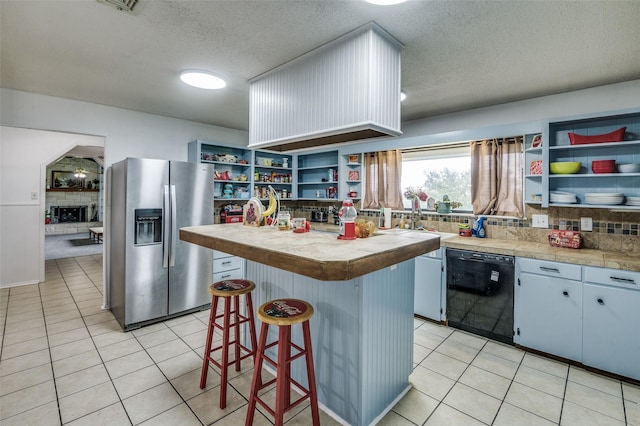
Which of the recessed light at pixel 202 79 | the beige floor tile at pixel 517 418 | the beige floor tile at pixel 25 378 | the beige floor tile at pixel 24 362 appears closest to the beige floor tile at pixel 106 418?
the beige floor tile at pixel 25 378

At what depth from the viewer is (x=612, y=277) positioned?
89.9 inches

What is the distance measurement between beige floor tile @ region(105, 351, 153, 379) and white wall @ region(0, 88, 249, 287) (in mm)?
2340

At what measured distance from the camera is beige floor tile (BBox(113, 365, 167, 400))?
2.13 metres

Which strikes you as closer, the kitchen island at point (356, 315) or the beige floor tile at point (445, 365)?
the kitchen island at point (356, 315)

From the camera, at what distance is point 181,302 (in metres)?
3.48

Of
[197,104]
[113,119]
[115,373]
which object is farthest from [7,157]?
[115,373]

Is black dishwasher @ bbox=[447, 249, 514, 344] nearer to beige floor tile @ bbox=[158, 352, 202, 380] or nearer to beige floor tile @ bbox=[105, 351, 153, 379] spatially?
beige floor tile @ bbox=[158, 352, 202, 380]

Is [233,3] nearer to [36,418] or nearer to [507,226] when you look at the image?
[36,418]

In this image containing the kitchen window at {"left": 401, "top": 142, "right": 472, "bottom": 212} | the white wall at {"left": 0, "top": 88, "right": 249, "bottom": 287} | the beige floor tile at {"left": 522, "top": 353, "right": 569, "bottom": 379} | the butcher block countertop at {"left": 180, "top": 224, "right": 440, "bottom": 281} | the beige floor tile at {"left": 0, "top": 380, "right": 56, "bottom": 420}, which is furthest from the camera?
the kitchen window at {"left": 401, "top": 142, "right": 472, "bottom": 212}

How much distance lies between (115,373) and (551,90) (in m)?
4.71

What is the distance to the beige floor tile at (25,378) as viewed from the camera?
7.06 ft

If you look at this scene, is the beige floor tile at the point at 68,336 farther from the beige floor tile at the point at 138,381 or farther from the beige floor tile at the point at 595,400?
the beige floor tile at the point at 595,400

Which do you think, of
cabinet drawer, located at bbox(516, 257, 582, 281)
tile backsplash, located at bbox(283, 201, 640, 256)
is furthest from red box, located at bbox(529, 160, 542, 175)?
cabinet drawer, located at bbox(516, 257, 582, 281)

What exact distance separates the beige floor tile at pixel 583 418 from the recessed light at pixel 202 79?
3666mm
